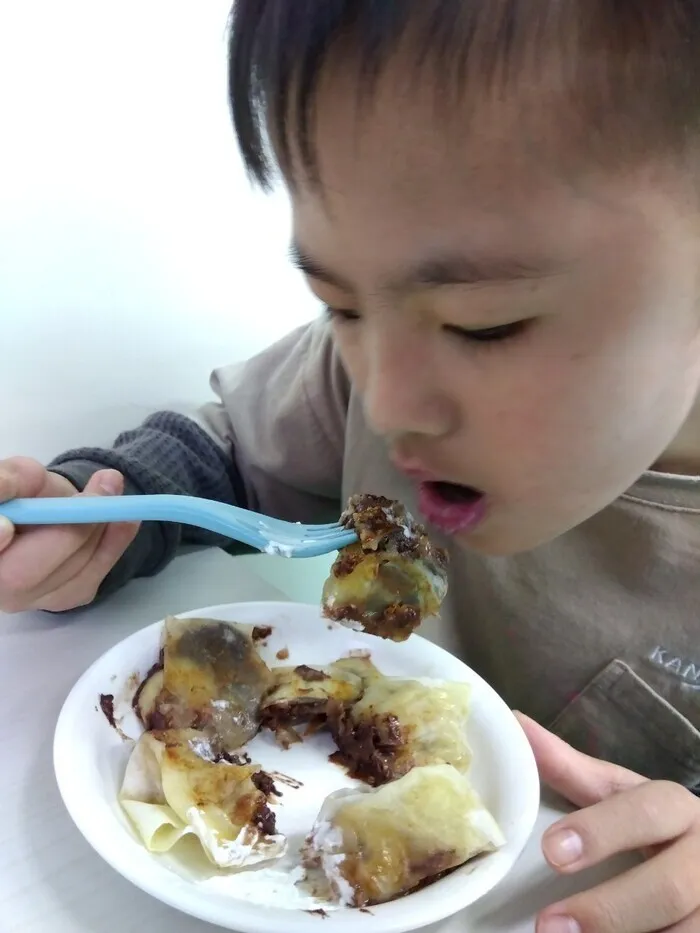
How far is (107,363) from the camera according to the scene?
0.97m

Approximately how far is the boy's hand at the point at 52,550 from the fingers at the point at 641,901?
1.44 feet

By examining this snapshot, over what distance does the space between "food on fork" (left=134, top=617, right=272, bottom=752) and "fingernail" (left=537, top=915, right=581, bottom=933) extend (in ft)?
0.80

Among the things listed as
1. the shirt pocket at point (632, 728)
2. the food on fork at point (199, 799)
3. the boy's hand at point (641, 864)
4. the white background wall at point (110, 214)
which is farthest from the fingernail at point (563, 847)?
the white background wall at point (110, 214)

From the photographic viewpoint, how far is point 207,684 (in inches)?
24.9

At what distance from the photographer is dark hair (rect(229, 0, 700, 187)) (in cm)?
40

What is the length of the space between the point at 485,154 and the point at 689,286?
0.16 meters

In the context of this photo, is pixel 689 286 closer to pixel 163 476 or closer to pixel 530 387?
pixel 530 387

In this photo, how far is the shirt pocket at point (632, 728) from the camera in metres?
0.76

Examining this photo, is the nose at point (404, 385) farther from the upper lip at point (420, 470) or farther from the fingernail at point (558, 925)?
the fingernail at point (558, 925)

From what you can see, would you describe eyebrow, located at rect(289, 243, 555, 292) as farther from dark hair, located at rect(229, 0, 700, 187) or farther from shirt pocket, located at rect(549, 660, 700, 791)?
shirt pocket, located at rect(549, 660, 700, 791)

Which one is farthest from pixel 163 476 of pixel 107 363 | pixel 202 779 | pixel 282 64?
pixel 282 64

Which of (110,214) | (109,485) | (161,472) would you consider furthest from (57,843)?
(110,214)

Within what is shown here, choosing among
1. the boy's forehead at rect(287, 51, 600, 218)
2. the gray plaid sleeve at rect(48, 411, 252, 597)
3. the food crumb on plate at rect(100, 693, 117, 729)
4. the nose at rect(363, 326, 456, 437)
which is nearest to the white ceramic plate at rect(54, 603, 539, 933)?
the food crumb on plate at rect(100, 693, 117, 729)

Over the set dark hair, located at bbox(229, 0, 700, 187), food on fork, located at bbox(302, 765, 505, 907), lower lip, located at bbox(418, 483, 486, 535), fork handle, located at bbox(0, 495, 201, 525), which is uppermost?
dark hair, located at bbox(229, 0, 700, 187)
